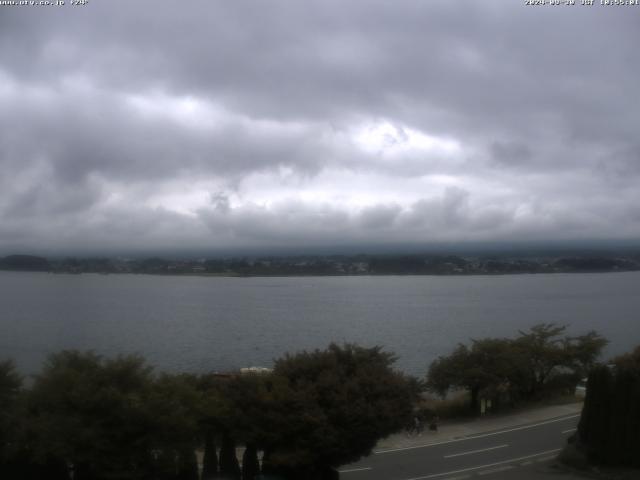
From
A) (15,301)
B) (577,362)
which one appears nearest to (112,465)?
(577,362)

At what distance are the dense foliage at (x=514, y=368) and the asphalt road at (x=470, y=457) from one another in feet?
17.3

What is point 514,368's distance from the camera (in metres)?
33.8

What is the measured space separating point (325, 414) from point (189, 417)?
342 cm

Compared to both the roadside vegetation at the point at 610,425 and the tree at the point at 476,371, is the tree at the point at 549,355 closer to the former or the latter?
the tree at the point at 476,371

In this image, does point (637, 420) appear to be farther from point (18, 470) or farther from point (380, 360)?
point (18, 470)

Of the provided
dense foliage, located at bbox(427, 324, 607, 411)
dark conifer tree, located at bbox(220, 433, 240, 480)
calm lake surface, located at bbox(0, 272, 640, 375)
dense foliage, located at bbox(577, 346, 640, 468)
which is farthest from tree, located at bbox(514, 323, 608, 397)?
dark conifer tree, located at bbox(220, 433, 240, 480)

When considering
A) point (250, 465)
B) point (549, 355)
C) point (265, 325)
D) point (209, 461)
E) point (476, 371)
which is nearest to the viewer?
point (209, 461)

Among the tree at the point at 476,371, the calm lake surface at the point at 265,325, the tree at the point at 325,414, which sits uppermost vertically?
the tree at the point at 325,414

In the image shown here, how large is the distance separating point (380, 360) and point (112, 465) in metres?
7.68

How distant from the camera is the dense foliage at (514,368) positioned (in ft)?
110

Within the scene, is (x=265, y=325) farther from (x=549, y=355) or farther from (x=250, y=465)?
(x=250, y=465)

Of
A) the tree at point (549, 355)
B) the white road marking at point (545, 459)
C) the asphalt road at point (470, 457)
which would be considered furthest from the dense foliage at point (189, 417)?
the tree at point (549, 355)

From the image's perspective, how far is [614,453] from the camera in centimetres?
2078

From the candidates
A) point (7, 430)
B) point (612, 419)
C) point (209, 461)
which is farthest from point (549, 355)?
point (7, 430)
